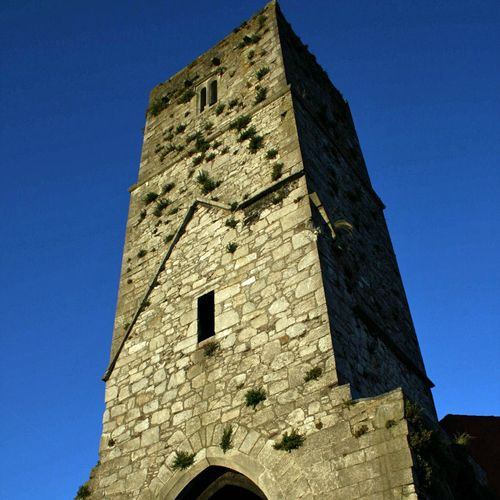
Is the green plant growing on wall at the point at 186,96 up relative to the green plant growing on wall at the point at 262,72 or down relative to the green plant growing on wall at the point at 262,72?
up

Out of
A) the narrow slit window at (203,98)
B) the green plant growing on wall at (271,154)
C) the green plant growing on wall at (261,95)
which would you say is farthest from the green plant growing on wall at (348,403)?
the narrow slit window at (203,98)

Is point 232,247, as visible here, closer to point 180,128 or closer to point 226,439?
point 226,439

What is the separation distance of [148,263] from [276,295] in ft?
13.5

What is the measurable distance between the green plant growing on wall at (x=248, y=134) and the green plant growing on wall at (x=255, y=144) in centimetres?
27

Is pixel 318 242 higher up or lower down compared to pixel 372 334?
higher up

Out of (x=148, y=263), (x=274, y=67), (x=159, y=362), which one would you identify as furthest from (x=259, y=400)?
(x=274, y=67)

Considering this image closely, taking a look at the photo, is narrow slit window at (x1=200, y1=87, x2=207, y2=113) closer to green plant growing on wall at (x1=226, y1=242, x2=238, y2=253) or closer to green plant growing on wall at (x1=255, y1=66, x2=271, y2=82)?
green plant growing on wall at (x1=255, y1=66, x2=271, y2=82)

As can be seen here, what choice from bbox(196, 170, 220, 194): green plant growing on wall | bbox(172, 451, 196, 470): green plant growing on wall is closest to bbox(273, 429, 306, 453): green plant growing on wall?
bbox(172, 451, 196, 470): green plant growing on wall

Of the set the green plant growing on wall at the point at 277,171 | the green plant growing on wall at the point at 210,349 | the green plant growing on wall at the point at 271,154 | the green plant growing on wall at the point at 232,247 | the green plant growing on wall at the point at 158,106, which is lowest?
the green plant growing on wall at the point at 210,349

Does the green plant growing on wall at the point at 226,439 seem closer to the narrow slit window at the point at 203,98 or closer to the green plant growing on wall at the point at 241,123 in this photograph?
the green plant growing on wall at the point at 241,123

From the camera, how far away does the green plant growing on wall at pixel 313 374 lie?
27.1ft

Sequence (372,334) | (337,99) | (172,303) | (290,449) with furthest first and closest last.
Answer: (337,99) < (172,303) < (372,334) < (290,449)

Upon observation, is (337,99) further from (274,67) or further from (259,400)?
(259,400)

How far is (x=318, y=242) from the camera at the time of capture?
9742 mm
